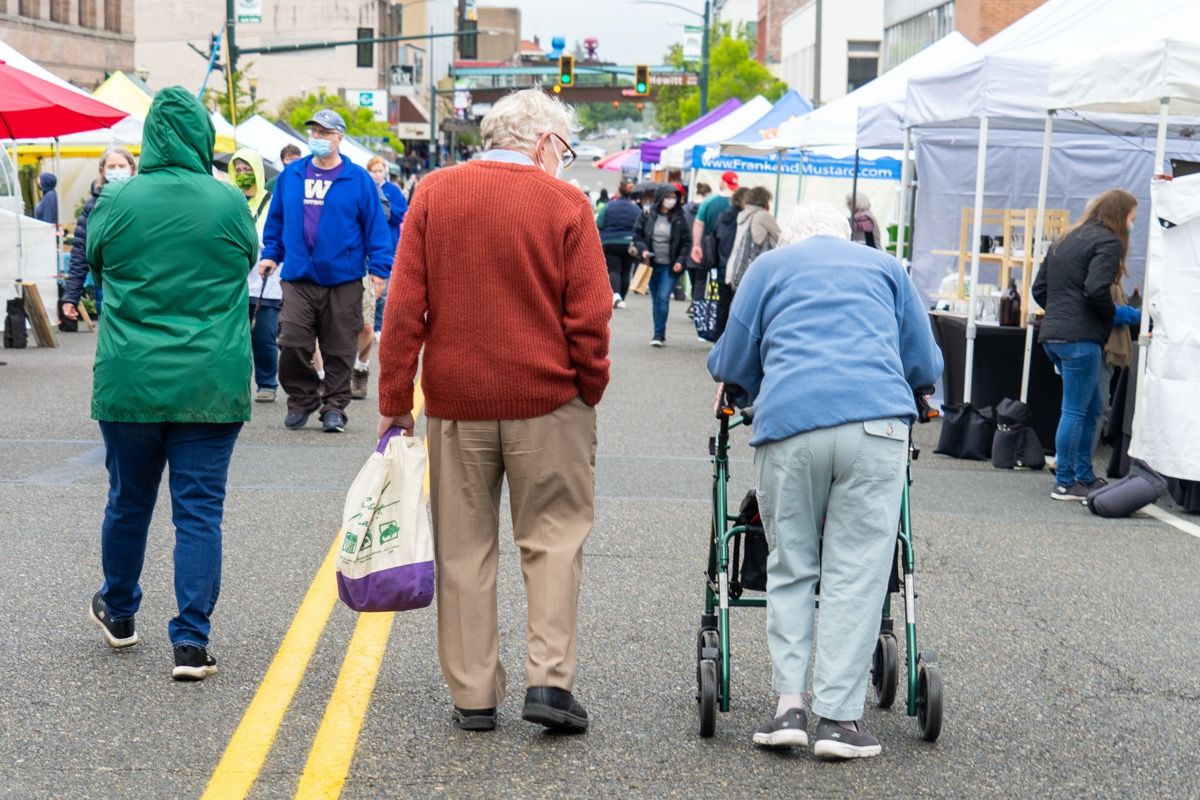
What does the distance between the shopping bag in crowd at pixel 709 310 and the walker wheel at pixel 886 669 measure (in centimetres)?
1254

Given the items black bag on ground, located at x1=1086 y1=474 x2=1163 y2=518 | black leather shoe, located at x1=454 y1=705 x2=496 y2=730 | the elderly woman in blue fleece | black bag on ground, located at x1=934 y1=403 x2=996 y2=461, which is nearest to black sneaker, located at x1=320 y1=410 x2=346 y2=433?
black bag on ground, located at x1=934 y1=403 x2=996 y2=461

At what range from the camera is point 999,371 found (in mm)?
11938

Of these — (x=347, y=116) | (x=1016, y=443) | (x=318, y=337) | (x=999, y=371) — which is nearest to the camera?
(x=1016, y=443)

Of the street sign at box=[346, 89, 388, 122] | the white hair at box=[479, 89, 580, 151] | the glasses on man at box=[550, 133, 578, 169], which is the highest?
the street sign at box=[346, 89, 388, 122]

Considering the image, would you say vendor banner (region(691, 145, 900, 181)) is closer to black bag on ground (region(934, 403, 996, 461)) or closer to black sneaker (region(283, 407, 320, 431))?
black bag on ground (region(934, 403, 996, 461))

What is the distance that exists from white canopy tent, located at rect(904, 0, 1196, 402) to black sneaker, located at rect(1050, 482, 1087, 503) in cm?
202

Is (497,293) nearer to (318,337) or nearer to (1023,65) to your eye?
(318,337)

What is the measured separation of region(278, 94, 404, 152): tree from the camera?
182ft

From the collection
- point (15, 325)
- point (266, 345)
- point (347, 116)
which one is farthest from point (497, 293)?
point (347, 116)

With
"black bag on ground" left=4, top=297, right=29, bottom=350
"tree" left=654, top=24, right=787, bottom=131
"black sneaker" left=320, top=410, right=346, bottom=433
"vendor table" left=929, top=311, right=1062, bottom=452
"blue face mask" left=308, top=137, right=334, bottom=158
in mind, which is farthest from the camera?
"tree" left=654, top=24, right=787, bottom=131

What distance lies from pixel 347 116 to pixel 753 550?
57647 millimetres

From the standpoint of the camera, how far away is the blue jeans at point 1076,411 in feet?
31.7

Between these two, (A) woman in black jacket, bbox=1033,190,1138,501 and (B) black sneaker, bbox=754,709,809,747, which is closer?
(B) black sneaker, bbox=754,709,809,747

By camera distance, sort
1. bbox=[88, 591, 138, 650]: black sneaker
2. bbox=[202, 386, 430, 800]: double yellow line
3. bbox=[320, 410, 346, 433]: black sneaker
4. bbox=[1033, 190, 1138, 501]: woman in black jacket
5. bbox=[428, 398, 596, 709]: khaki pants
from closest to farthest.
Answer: bbox=[202, 386, 430, 800]: double yellow line
bbox=[428, 398, 596, 709]: khaki pants
bbox=[88, 591, 138, 650]: black sneaker
bbox=[1033, 190, 1138, 501]: woman in black jacket
bbox=[320, 410, 346, 433]: black sneaker
